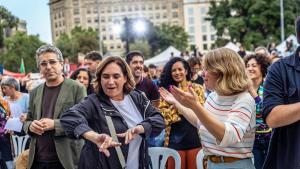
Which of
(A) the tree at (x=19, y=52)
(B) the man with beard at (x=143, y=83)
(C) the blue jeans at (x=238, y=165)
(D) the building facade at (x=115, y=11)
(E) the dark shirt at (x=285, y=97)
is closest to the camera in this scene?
(E) the dark shirt at (x=285, y=97)

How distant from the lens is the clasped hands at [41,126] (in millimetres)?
3854

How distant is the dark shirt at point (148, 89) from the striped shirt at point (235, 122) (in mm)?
2857

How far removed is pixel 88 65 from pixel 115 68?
174 inches

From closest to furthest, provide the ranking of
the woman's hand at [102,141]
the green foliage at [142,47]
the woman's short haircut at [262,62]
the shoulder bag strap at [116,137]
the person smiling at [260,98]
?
the woman's hand at [102,141]
the shoulder bag strap at [116,137]
the person smiling at [260,98]
the woman's short haircut at [262,62]
the green foliage at [142,47]

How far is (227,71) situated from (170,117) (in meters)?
2.27

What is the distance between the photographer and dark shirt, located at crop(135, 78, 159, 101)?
6137mm

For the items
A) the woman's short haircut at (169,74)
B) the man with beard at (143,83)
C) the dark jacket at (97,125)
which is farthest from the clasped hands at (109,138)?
the man with beard at (143,83)

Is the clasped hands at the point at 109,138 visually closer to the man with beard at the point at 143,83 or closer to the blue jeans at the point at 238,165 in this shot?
the blue jeans at the point at 238,165

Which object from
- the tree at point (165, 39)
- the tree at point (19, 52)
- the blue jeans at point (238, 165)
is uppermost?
the tree at point (165, 39)

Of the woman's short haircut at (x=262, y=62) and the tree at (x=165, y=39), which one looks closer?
the woman's short haircut at (x=262, y=62)

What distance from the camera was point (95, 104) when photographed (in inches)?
133

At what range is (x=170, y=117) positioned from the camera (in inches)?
208

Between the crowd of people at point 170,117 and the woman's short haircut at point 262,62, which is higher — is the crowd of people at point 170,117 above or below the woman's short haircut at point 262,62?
below

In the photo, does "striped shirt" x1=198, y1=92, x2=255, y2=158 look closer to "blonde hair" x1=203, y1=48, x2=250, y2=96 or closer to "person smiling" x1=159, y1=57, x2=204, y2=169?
"blonde hair" x1=203, y1=48, x2=250, y2=96
